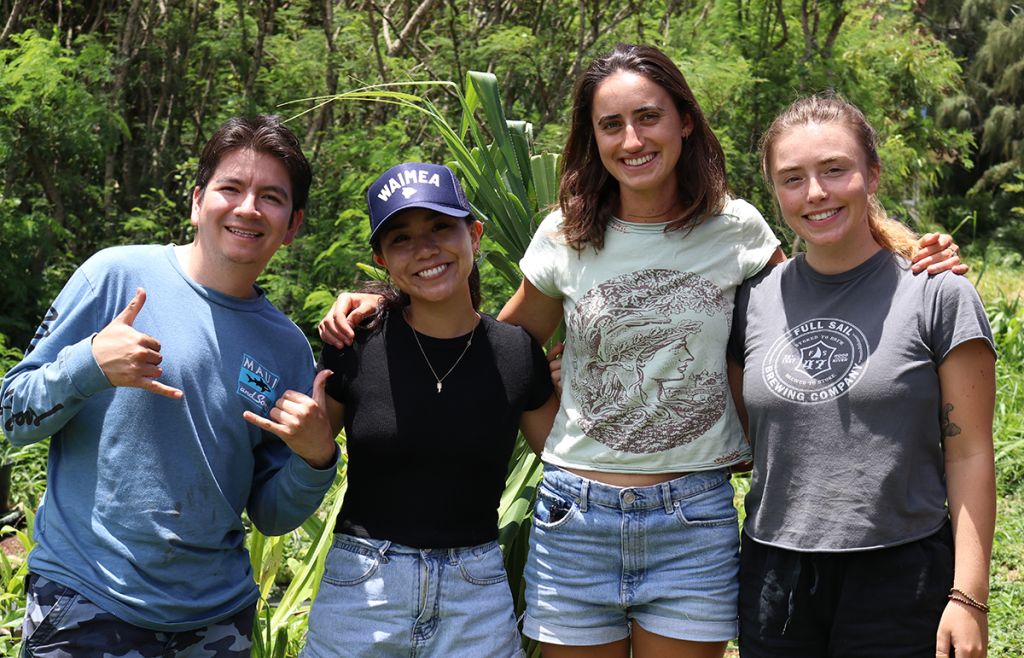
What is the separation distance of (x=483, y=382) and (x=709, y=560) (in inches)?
24.3

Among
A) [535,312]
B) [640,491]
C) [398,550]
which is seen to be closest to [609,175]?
[535,312]

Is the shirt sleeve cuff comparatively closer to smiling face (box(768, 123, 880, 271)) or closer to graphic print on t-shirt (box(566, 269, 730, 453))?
graphic print on t-shirt (box(566, 269, 730, 453))

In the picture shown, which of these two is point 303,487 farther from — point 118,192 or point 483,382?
point 118,192

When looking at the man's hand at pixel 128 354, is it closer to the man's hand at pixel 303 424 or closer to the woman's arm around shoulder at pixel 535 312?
the man's hand at pixel 303 424

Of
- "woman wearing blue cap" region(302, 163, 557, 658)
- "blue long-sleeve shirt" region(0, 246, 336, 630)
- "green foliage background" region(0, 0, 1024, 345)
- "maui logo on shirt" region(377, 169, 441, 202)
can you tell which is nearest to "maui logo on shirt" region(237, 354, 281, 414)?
"blue long-sleeve shirt" region(0, 246, 336, 630)

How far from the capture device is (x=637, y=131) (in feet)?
7.90

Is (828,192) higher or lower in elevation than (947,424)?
higher

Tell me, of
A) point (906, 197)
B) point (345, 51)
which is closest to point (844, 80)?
point (906, 197)

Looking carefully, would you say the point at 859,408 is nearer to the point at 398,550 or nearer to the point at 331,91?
the point at 398,550

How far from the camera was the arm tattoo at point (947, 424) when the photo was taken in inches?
82.1

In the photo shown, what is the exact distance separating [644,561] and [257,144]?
1.22 meters

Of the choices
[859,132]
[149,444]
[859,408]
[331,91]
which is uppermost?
[331,91]

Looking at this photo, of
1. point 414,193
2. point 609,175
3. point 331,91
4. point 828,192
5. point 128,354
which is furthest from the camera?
point 331,91

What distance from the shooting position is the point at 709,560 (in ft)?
7.56
